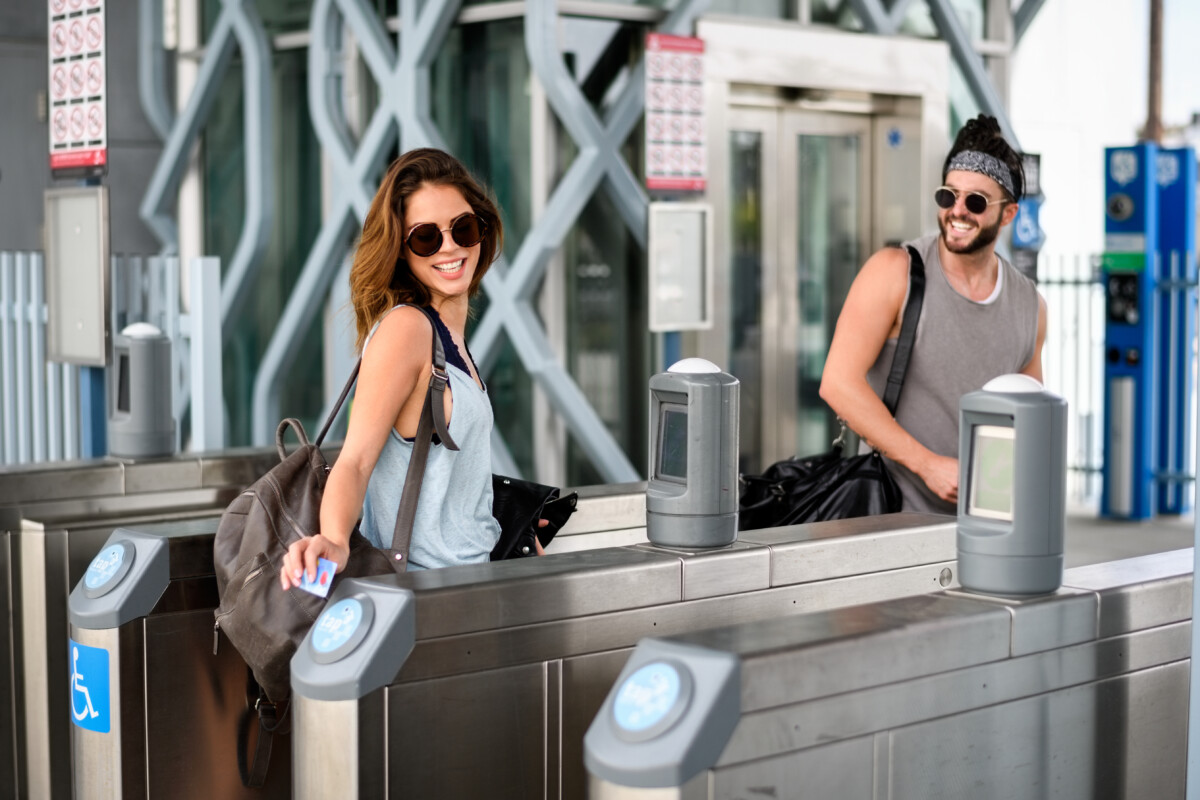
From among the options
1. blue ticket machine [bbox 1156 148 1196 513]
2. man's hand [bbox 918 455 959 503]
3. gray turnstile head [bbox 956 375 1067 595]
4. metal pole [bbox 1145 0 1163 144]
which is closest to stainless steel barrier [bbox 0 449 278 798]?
man's hand [bbox 918 455 959 503]

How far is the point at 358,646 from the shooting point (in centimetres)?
247

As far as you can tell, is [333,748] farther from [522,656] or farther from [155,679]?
[155,679]

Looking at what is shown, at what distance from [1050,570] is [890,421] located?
0.98 metres

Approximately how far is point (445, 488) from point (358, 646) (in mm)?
435

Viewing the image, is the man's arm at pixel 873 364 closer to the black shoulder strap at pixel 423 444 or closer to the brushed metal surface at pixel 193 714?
the black shoulder strap at pixel 423 444

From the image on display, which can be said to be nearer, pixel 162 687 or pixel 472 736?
pixel 472 736

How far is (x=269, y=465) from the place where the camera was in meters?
4.53

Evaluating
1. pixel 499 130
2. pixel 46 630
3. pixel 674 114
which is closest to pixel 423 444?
pixel 46 630

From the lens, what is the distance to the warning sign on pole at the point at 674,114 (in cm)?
608

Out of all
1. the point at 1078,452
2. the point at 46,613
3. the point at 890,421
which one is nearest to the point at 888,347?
the point at 890,421

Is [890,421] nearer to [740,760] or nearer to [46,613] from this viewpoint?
[740,760]

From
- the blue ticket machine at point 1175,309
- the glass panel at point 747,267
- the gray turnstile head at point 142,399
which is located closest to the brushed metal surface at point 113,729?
the gray turnstile head at point 142,399

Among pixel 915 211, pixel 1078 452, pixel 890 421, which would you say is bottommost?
pixel 1078 452

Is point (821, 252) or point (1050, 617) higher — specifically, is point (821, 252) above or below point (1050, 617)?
above
